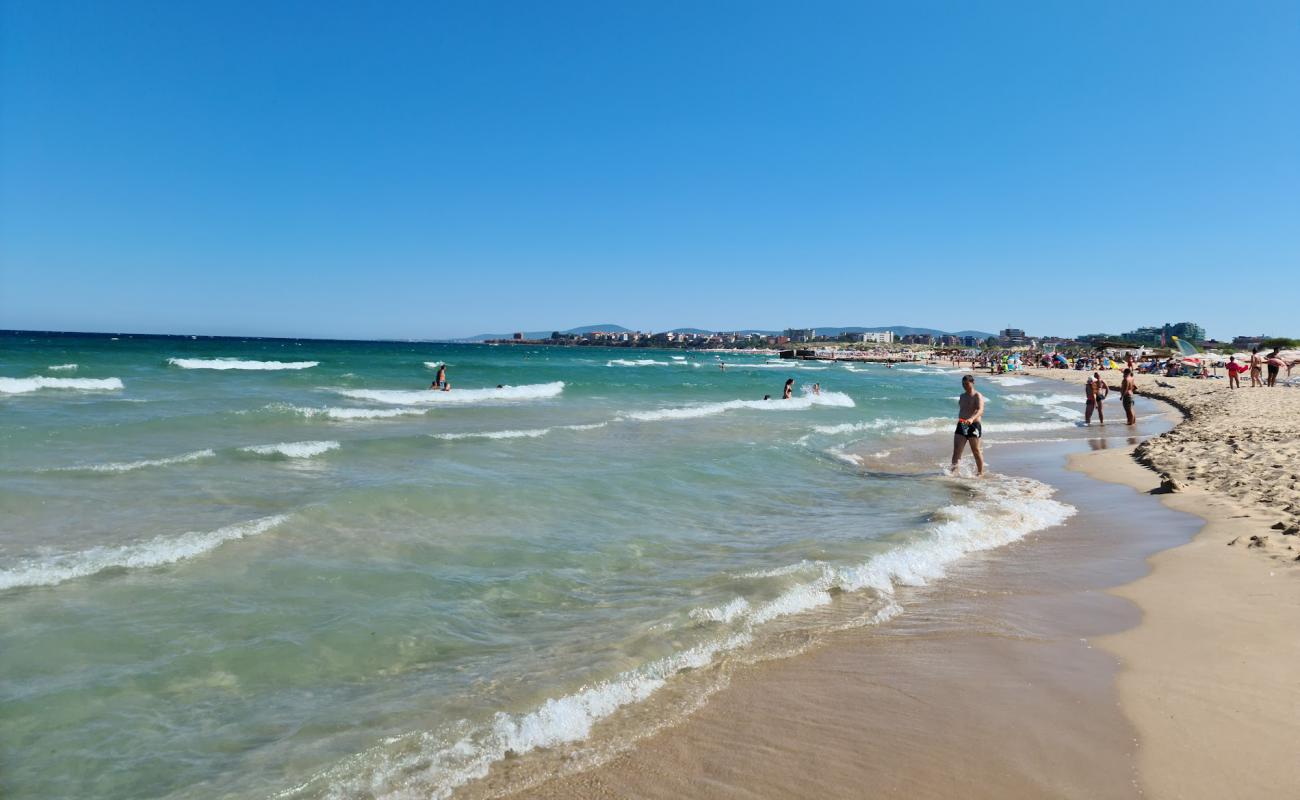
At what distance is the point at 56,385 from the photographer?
27391mm

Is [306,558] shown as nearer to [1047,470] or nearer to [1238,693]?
[1238,693]

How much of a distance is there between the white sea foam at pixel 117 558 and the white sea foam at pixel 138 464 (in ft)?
15.0

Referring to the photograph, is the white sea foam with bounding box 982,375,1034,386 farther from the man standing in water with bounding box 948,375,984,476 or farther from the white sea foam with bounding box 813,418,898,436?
the man standing in water with bounding box 948,375,984,476

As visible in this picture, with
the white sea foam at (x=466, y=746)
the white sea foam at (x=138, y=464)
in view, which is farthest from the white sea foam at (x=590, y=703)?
the white sea foam at (x=138, y=464)

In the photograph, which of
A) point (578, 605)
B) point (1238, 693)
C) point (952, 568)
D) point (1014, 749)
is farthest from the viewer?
point (952, 568)

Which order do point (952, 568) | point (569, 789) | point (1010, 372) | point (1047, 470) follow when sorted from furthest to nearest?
1. point (1010, 372)
2. point (1047, 470)
3. point (952, 568)
4. point (569, 789)

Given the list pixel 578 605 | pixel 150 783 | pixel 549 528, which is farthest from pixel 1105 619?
pixel 150 783

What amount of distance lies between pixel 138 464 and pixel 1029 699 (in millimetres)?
12282

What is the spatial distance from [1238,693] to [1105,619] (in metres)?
1.32

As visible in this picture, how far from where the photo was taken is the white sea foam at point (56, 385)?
25553mm

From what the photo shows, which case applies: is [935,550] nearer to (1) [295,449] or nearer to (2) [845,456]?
(2) [845,456]

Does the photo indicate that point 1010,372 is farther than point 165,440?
Yes

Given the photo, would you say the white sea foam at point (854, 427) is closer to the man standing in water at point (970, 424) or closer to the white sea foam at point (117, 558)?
the man standing in water at point (970, 424)

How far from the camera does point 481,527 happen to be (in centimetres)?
813
